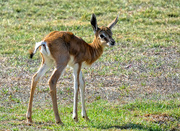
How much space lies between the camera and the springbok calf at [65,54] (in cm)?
682

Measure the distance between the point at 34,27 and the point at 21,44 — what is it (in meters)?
1.58

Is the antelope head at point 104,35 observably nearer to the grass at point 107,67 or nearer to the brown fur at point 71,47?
the brown fur at point 71,47

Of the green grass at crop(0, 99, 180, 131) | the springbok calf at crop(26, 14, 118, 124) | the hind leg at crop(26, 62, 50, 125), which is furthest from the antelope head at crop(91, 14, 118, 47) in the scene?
the green grass at crop(0, 99, 180, 131)

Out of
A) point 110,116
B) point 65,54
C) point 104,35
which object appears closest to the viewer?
point 65,54

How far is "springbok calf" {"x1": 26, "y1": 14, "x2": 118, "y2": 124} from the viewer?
6820mm

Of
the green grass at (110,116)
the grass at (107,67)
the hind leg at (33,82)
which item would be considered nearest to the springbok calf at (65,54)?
the hind leg at (33,82)

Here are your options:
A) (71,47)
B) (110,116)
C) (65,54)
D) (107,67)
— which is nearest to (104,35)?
(71,47)

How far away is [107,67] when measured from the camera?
10727mm

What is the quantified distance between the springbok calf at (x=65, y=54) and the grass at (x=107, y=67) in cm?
55

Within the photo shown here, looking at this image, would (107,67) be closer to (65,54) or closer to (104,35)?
(104,35)

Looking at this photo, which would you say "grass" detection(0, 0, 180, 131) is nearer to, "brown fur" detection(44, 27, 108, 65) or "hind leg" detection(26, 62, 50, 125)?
"hind leg" detection(26, 62, 50, 125)

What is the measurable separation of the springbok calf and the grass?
0.55m

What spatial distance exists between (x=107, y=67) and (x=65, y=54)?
13.0 ft

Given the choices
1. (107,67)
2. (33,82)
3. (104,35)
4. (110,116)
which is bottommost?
(110,116)
